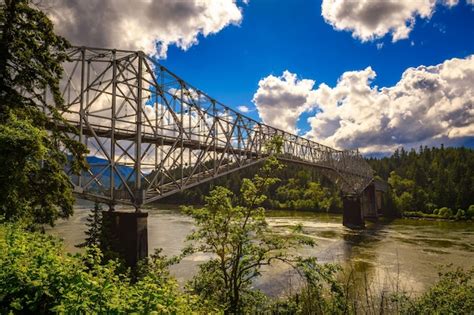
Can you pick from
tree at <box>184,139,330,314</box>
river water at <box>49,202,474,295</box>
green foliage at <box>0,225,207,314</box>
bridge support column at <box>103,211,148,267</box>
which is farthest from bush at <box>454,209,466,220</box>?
green foliage at <box>0,225,207,314</box>

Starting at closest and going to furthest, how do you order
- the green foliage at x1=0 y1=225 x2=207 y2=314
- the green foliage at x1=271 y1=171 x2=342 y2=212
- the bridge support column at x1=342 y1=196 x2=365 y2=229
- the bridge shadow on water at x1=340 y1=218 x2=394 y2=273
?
the green foliage at x1=0 y1=225 x2=207 y2=314 → the bridge shadow on water at x1=340 y1=218 x2=394 y2=273 → the bridge support column at x1=342 y1=196 x2=365 y2=229 → the green foliage at x1=271 y1=171 x2=342 y2=212

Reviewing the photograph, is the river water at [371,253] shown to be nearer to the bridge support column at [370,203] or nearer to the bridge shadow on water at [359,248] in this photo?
the bridge shadow on water at [359,248]

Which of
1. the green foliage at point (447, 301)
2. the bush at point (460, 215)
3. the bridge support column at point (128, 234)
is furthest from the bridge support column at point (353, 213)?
the green foliage at point (447, 301)

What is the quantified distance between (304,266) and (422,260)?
28081 millimetres

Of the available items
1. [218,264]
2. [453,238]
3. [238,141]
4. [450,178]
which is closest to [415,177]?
[450,178]

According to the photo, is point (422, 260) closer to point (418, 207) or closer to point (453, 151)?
point (418, 207)

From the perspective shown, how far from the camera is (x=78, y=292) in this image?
4.09 metres

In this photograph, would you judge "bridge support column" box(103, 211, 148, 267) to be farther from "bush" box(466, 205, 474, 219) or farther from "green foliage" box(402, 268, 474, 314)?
"bush" box(466, 205, 474, 219)

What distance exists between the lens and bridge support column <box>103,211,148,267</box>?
23.1m

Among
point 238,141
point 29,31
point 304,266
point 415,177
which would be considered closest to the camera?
point 304,266

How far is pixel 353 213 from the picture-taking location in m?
65.3

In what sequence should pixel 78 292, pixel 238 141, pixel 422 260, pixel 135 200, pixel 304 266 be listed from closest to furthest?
pixel 78 292
pixel 304 266
pixel 135 200
pixel 422 260
pixel 238 141

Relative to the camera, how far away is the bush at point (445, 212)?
272 feet

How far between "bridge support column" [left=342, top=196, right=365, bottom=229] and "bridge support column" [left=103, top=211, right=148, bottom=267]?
47992 millimetres
